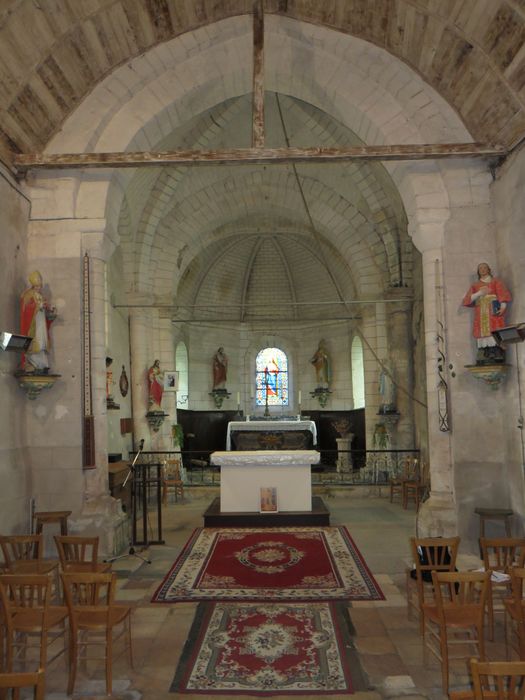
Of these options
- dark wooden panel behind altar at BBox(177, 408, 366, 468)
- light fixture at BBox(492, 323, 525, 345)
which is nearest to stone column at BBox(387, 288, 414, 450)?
dark wooden panel behind altar at BBox(177, 408, 366, 468)

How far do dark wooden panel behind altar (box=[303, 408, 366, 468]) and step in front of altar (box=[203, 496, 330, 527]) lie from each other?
8125 millimetres

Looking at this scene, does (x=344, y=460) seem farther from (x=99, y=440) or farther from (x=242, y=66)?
(x=242, y=66)

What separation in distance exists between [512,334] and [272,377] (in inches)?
579

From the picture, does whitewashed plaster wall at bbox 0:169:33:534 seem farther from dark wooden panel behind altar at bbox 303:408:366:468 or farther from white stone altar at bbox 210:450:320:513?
dark wooden panel behind altar at bbox 303:408:366:468

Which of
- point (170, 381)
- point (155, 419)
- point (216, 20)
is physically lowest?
point (155, 419)

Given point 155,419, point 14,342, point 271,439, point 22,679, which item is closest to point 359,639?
point 22,679

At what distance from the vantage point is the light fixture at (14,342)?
695 centimetres

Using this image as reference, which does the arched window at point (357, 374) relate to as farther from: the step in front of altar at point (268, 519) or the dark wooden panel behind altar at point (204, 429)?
the step in front of altar at point (268, 519)

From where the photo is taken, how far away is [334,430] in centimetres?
1898

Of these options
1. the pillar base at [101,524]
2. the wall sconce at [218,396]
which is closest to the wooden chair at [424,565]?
the pillar base at [101,524]

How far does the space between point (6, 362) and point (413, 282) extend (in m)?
9.65

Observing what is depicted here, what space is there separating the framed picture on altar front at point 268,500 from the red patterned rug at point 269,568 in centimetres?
32

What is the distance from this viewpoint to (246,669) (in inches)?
178

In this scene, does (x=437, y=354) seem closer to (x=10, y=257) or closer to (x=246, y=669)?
(x=246, y=669)
